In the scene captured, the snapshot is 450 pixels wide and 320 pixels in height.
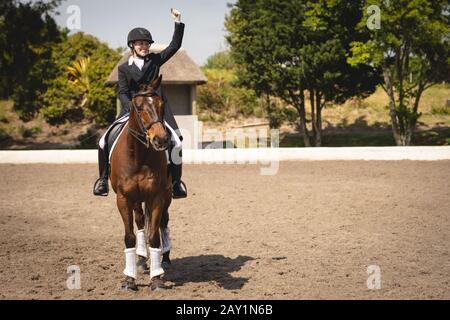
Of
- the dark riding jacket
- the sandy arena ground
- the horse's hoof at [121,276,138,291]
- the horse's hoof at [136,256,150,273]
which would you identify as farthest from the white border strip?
the horse's hoof at [121,276,138,291]

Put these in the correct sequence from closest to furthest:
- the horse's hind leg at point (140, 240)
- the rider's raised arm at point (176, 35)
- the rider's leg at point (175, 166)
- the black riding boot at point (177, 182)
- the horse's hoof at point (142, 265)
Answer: the horse's hind leg at point (140, 240)
the rider's leg at point (175, 166)
the rider's raised arm at point (176, 35)
the black riding boot at point (177, 182)
the horse's hoof at point (142, 265)

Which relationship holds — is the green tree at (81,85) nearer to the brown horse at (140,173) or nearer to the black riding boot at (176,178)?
the black riding boot at (176,178)

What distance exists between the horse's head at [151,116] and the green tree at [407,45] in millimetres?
20043

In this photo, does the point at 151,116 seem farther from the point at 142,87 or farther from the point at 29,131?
the point at 29,131

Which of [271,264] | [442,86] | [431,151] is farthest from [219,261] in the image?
[442,86]

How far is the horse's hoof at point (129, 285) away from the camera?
648 cm

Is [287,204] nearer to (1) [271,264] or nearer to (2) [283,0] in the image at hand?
(1) [271,264]

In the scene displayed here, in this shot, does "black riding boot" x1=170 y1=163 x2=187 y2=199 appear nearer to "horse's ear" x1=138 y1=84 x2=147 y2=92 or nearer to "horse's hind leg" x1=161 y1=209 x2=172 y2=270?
"horse's hind leg" x1=161 y1=209 x2=172 y2=270

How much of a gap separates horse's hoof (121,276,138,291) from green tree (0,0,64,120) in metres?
25.7

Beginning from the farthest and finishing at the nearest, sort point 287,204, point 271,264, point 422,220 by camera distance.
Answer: point 287,204 < point 422,220 < point 271,264

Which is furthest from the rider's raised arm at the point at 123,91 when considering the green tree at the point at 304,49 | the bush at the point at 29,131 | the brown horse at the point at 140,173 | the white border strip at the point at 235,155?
the bush at the point at 29,131

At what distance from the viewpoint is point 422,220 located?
10.9 m

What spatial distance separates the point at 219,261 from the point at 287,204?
534 centimetres

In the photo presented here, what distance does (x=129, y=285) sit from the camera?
650 centimetres
